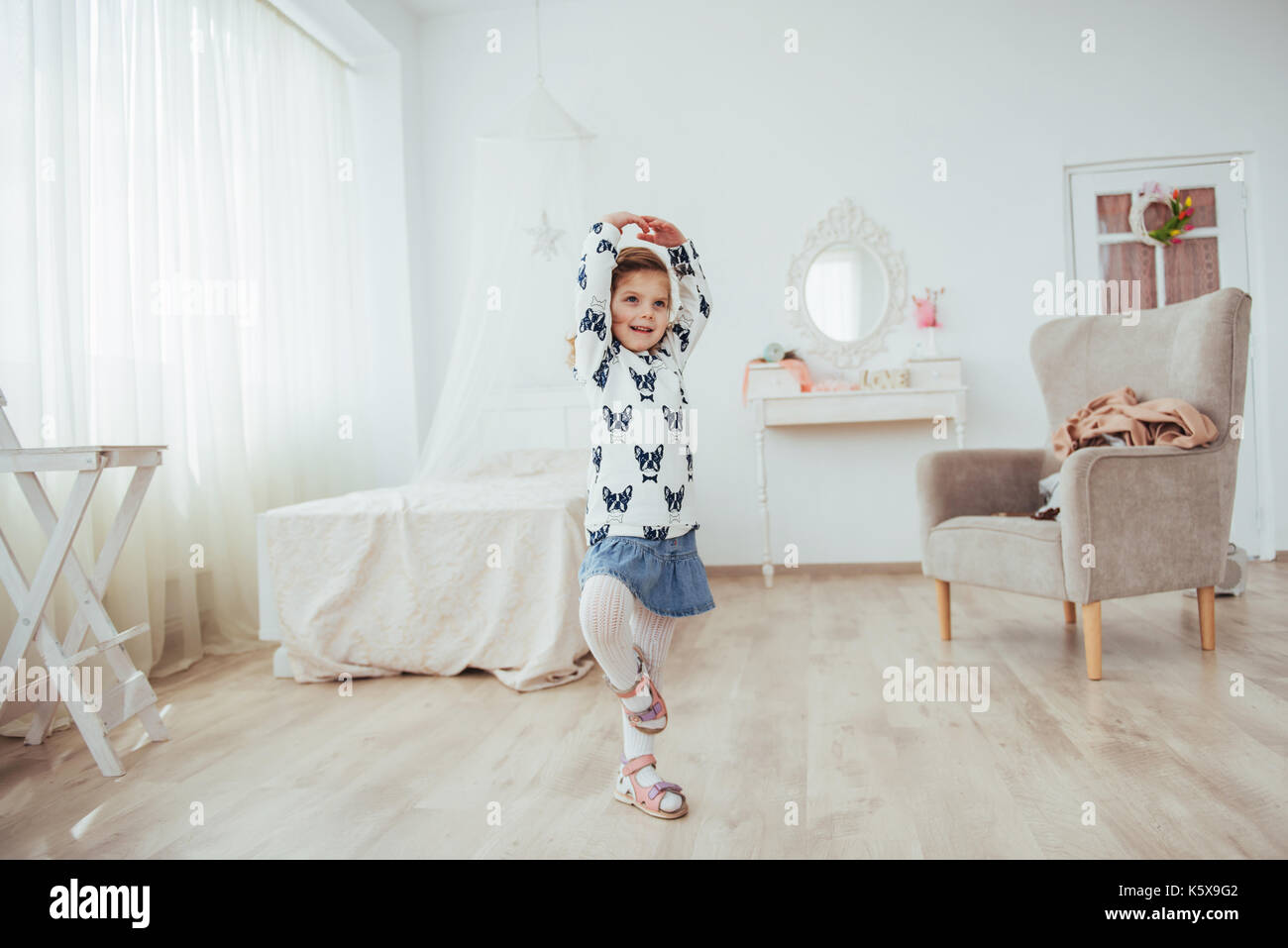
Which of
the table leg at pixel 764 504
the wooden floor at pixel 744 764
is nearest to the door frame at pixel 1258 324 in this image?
the wooden floor at pixel 744 764

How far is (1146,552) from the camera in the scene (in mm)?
2635

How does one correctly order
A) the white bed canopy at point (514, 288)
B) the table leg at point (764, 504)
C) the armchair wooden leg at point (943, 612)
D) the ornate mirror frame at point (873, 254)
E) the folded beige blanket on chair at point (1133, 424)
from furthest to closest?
the ornate mirror frame at point (873, 254)
the table leg at point (764, 504)
the white bed canopy at point (514, 288)
the armchair wooden leg at point (943, 612)
the folded beige blanket on chair at point (1133, 424)

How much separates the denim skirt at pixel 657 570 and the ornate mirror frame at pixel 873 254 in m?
3.10

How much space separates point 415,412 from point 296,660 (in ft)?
6.59

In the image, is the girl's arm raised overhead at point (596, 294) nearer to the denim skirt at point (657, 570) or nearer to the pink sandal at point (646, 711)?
the denim skirt at point (657, 570)

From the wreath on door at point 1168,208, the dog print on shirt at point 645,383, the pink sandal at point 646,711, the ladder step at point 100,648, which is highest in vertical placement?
the wreath on door at point 1168,208

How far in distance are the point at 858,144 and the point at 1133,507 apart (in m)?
2.74

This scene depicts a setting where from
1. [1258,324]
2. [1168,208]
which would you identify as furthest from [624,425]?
[1258,324]

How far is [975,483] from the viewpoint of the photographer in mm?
3166

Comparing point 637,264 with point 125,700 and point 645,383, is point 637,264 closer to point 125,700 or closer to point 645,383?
point 645,383

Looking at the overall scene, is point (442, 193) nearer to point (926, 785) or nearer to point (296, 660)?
point (296, 660)

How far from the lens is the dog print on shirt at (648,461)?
5.62 feet

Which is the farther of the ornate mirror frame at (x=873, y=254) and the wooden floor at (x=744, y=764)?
the ornate mirror frame at (x=873, y=254)

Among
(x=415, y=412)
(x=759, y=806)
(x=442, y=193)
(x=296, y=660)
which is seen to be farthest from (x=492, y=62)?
(x=759, y=806)
